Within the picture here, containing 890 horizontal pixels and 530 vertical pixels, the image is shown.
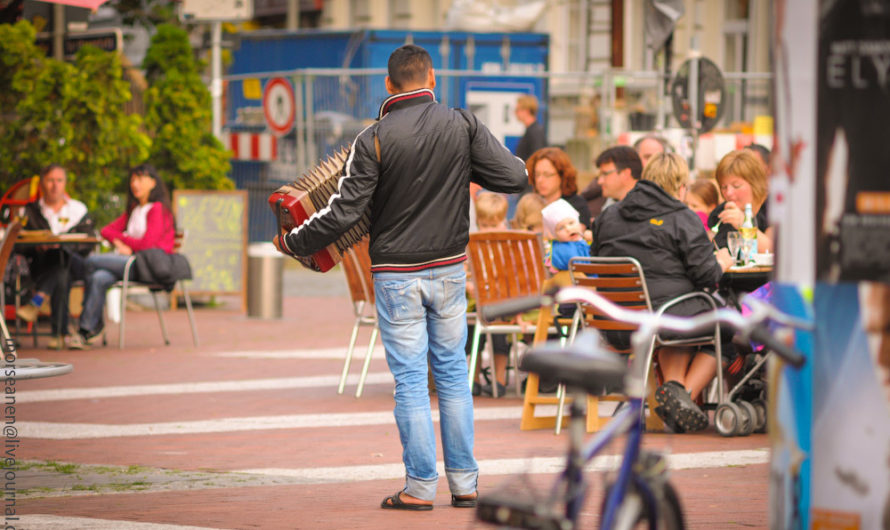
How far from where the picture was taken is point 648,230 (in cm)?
854

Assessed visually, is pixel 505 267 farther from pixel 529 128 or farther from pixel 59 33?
pixel 59 33

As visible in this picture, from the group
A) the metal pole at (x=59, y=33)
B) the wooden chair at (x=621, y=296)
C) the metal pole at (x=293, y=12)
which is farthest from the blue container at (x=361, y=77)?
the metal pole at (x=293, y=12)

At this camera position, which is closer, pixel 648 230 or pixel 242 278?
pixel 648 230

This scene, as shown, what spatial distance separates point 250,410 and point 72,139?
22.6 feet

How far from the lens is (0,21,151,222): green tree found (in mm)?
15578

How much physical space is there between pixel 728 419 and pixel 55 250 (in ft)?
25.0

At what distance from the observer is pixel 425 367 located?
6367 mm

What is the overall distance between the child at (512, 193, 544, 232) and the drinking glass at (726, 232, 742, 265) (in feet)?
6.00

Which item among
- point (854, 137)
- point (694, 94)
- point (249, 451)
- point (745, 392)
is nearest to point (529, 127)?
point (694, 94)

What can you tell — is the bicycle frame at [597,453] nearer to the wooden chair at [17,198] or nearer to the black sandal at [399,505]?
the black sandal at [399,505]

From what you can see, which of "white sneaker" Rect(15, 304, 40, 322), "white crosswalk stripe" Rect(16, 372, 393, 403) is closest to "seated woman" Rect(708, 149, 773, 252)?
"white crosswalk stripe" Rect(16, 372, 393, 403)

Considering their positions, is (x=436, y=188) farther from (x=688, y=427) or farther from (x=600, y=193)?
(x=600, y=193)

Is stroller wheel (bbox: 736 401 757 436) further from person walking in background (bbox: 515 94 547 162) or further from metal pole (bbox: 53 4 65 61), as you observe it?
metal pole (bbox: 53 4 65 61)

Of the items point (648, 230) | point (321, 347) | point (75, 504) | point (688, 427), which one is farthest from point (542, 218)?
point (75, 504)
